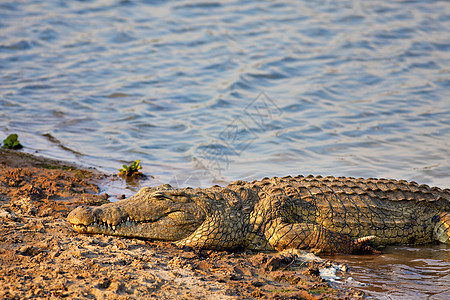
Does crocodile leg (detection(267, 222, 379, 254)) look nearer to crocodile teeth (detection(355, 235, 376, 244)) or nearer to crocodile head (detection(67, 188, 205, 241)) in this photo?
crocodile teeth (detection(355, 235, 376, 244))

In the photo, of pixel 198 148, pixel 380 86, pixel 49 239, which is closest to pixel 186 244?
pixel 49 239

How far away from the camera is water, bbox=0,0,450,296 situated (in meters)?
8.63

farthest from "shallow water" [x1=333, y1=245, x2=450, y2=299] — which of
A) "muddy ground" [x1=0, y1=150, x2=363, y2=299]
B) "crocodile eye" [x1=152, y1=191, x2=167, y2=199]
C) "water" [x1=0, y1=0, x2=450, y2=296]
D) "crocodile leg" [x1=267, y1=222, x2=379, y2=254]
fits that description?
"water" [x1=0, y1=0, x2=450, y2=296]

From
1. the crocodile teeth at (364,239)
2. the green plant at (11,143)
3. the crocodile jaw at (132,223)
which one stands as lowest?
the crocodile teeth at (364,239)

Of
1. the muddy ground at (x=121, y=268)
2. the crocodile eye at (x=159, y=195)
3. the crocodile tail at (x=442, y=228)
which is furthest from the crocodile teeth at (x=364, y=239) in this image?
the crocodile eye at (x=159, y=195)

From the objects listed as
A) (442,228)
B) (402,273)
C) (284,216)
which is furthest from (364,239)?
(442,228)

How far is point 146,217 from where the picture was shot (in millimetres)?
4848

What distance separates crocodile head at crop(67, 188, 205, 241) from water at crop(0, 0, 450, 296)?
80.2 inches

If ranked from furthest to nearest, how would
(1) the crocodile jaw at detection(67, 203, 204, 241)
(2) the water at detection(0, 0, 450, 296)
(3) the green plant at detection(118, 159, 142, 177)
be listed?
(2) the water at detection(0, 0, 450, 296)
(3) the green plant at detection(118, 159, 142, 177)
(1) the crocodile jaw at detection(67, 203, 204, 241)

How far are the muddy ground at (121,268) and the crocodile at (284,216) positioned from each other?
16 cm

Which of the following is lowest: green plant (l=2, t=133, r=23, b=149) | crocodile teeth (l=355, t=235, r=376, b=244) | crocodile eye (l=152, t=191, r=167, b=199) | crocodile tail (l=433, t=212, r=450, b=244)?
crocodile tail (l=433, t=212, r=450, b=244)

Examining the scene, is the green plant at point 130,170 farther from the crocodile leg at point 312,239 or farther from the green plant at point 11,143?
the crocodile leg at point 312,239

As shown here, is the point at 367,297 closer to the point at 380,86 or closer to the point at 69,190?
the point at 69,190

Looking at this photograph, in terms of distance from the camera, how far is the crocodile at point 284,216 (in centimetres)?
485
